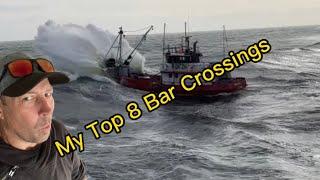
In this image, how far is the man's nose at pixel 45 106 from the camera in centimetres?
232

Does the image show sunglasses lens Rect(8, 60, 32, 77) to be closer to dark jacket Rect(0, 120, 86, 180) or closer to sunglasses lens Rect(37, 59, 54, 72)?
sunglasses lens Rect(37, 59, 54, 72)

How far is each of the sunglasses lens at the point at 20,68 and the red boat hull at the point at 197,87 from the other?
129 ft

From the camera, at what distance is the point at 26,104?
91.1 inches

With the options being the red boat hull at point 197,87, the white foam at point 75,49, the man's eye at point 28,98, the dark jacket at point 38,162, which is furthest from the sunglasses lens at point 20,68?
the white foam at point 75,49

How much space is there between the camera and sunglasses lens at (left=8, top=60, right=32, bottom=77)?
2.27 metres

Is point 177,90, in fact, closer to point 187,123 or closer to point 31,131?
point 187,123

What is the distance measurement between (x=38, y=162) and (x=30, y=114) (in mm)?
300

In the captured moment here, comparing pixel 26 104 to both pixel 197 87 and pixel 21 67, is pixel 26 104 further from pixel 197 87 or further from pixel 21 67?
pixel 197 87

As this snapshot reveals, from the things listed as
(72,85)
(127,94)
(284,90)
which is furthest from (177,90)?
(72,85)

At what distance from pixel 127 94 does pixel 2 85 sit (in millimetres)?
41858

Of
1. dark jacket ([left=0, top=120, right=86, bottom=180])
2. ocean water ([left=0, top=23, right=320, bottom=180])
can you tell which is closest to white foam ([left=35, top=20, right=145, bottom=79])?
ocean water ([left=0, top=23, right=320, bottom=180])

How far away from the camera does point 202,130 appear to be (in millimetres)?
27750

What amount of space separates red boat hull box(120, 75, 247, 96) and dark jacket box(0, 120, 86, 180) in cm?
3882

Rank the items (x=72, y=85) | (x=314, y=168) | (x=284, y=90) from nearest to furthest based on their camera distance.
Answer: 1. (x=314, y=168)
2. (x=284, y=90)
3. (x=72, y=85)
